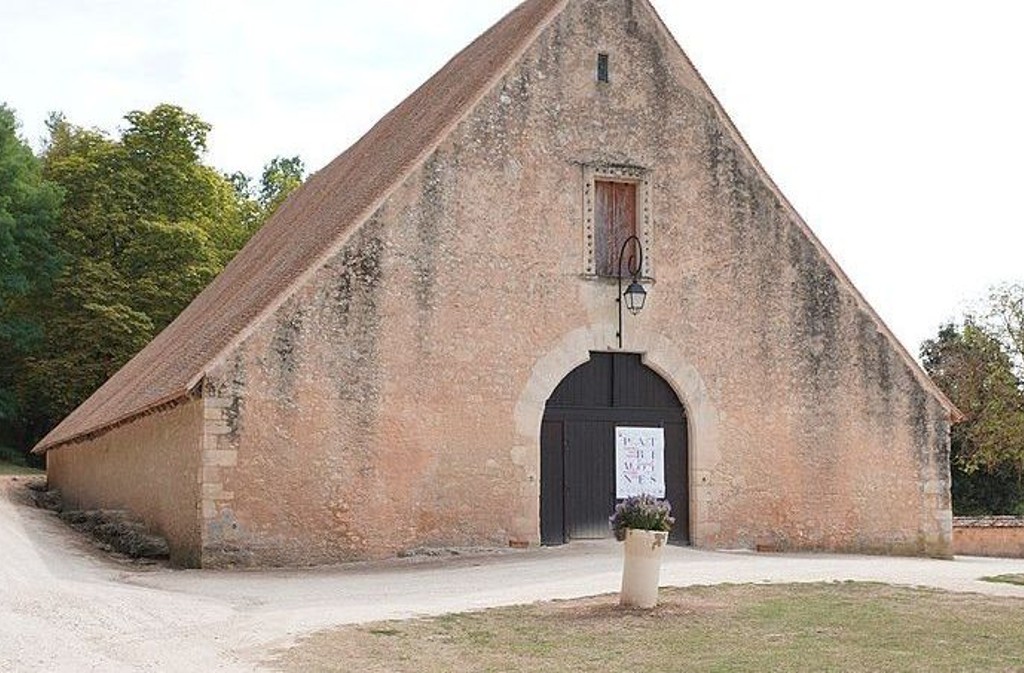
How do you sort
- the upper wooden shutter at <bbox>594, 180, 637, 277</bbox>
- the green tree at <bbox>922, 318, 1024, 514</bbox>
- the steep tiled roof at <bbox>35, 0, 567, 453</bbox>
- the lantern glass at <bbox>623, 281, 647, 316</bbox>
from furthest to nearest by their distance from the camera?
the green tree at <bbox>922, 318, 1024, 514</bbox> < the upper wooden shutter at <bbox>594, 180, 637, 277</bbox> < the lantern glass at <bbox>623, 281, 647, 316</bbox> < the steep tiled roof at <bbox>35, 0, 567, 453</bbox>

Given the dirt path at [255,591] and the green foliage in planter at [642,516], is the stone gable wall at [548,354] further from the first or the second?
the green foliage in planter at [642,516]

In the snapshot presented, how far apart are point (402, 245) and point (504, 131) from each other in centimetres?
233

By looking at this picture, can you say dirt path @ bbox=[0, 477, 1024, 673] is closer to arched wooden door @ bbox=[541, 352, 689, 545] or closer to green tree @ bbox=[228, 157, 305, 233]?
arched wooden door @ bbox=[541, 352, 689, 545]

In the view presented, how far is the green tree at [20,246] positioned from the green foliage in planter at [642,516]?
30584 mm

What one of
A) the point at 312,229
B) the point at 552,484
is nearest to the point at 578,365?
the point at 552,484

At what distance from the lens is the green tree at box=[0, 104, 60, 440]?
128 ft

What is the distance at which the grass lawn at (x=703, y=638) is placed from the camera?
29.2 feet

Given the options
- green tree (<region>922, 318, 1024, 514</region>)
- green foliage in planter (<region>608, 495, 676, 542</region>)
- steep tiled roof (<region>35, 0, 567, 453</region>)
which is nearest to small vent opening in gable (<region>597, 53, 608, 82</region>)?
steep tiled roof (<region>35, 0, 567, 453</region>)

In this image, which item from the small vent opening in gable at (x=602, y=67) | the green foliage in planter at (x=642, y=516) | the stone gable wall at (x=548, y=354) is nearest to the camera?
the green foliage in planter at (x=642, y=516)

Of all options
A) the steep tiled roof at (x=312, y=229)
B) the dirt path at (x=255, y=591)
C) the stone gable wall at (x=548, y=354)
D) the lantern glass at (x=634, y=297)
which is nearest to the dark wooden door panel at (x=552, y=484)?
the stone gable wall at (x=548, y=354)

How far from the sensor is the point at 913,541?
20.2 metres

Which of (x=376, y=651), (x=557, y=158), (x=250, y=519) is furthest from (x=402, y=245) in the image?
(x=376, y=651)

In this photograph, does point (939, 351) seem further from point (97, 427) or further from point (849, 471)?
point (97, 427)

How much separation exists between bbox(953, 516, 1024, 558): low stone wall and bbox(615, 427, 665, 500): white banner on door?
9.76m
